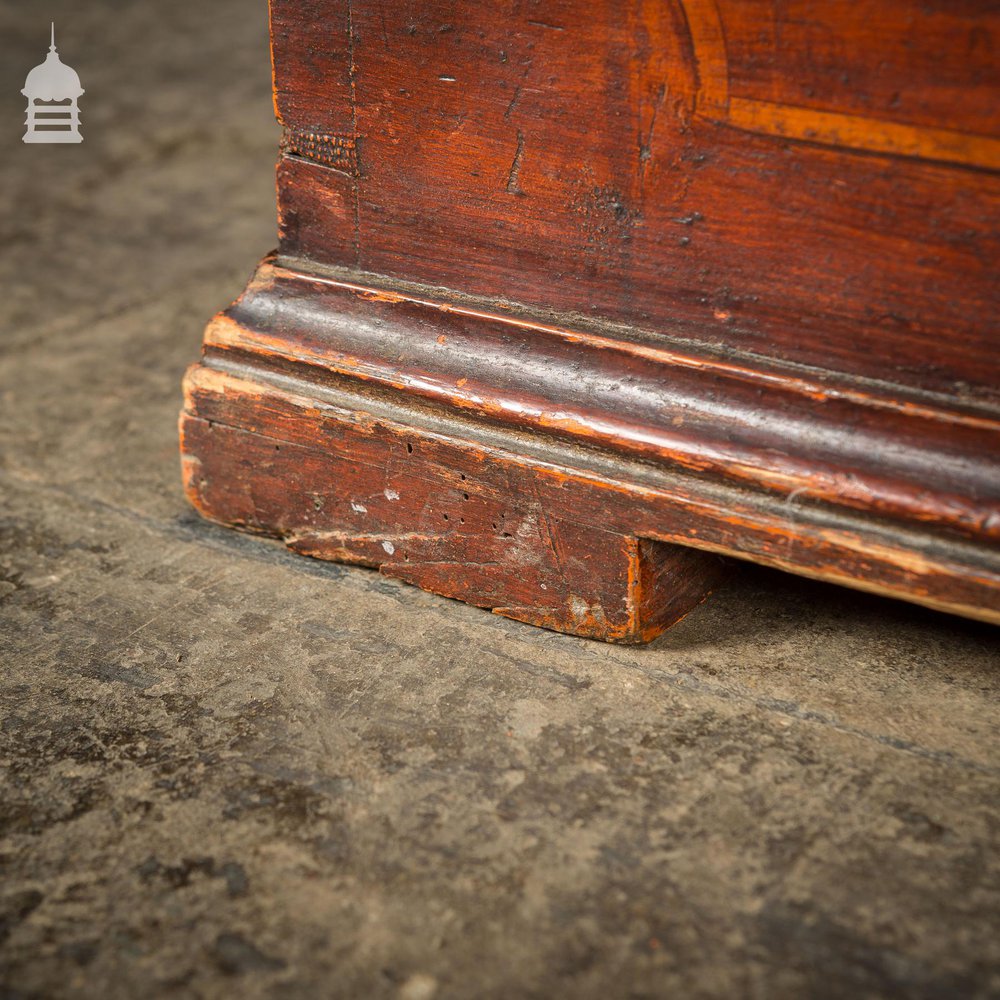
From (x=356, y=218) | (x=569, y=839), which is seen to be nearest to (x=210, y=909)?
(x=569, y=839)

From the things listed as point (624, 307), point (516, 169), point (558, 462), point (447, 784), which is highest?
point (516, 169)

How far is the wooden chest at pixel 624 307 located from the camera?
1.04 metres

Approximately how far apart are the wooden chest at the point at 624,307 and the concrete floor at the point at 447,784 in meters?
0.11

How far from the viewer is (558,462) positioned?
3.99ft

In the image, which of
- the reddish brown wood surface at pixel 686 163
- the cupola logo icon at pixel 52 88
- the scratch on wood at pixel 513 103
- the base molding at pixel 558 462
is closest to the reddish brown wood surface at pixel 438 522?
the base molding at pixel 558 462

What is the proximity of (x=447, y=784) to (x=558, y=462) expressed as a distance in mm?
346

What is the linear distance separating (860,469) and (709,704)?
0.87 feet

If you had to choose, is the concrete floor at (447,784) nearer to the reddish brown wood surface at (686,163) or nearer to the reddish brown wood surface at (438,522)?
the reddish brown wood surface at (438,522)

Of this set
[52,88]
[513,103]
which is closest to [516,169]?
[513,103]

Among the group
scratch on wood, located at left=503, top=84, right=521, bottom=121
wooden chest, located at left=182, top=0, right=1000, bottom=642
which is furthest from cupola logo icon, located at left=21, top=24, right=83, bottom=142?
scratch on wood, located at left=503, top=84, right=521, bottom=121

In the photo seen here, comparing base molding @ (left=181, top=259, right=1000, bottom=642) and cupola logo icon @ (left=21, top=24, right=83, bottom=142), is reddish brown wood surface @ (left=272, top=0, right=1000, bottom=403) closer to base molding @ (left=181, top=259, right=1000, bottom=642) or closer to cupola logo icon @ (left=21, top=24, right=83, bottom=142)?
base molding @ (left=181, top=259, right=1000, bottom=642)

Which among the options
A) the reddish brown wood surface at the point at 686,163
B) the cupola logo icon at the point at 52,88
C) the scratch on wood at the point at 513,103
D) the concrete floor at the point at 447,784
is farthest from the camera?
the cupola logo icon at the point at 52,88

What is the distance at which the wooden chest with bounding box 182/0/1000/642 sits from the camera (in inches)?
40.9

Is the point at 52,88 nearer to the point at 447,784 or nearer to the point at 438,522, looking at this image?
the point at 438,522
